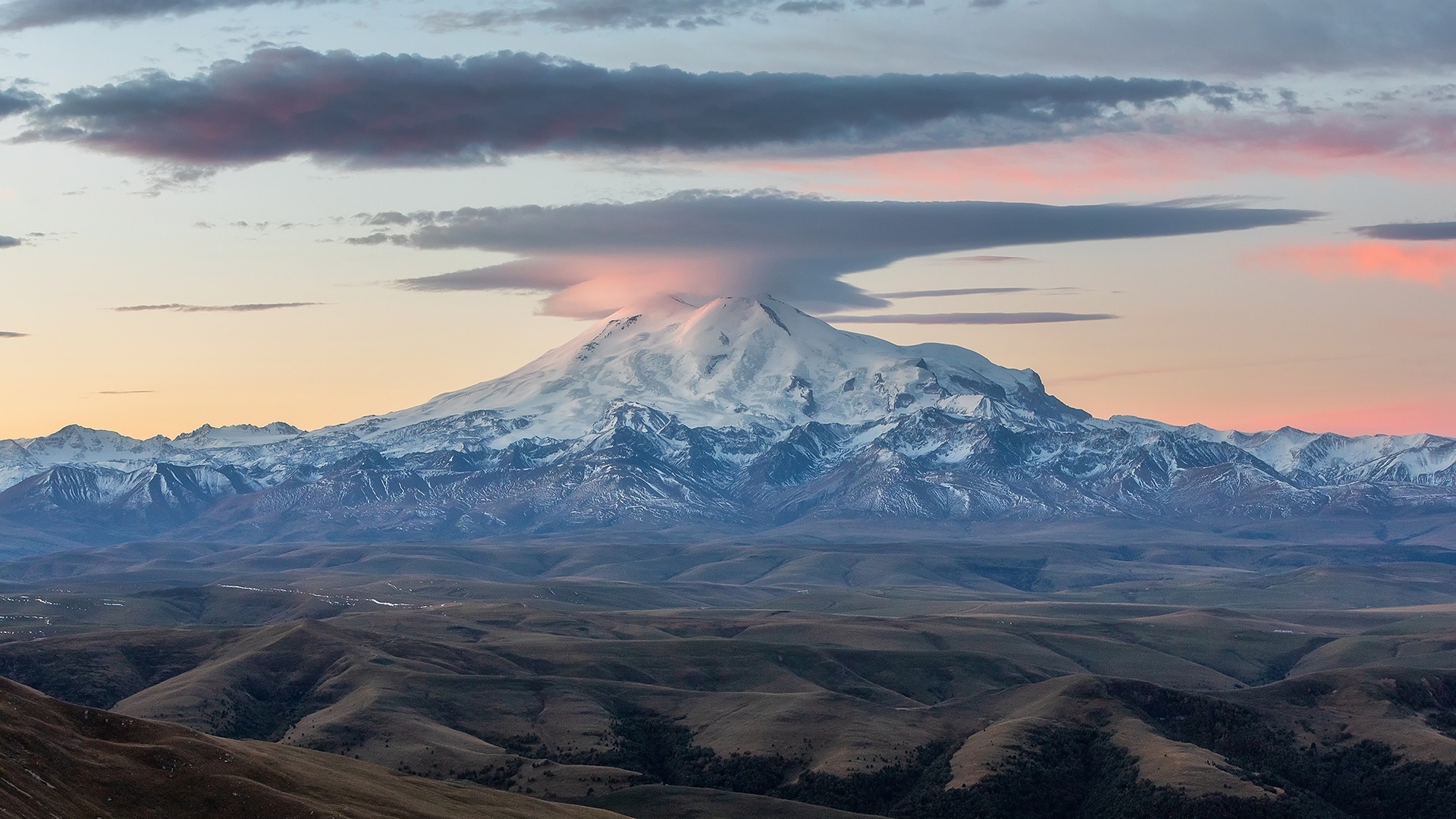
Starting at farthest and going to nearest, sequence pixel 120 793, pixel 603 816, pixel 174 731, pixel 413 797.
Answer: pixel 603 816, pixel 413 797, pixel 174 731, pixel 120 793

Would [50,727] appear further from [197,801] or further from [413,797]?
[413,797]

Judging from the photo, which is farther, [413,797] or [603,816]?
[603,816]

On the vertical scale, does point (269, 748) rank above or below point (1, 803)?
below

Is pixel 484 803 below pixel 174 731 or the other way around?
below

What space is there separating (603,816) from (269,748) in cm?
3744

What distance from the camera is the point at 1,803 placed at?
115688mm

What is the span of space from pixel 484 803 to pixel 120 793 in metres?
48.1

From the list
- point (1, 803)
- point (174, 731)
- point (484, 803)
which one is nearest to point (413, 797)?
point (484, 803)

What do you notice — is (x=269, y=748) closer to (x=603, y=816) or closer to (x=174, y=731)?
(x=174, y=731)

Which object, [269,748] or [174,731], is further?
[269,748]

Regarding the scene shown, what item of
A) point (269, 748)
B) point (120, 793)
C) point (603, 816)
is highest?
point (120, 793)

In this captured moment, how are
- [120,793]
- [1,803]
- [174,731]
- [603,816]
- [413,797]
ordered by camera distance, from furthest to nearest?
[603,816] → [413,797] → [174,731] → [120,793] → [1,803]

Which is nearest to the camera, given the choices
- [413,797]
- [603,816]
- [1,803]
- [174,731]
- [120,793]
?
[1,803]

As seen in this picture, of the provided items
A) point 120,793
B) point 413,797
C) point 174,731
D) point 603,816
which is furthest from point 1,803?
point 603,816
